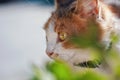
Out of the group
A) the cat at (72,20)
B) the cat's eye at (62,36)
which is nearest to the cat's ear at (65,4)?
the cat at (72,20)

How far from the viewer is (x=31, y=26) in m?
1.30

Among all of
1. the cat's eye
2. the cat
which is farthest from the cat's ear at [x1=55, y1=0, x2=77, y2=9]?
the cat's eye

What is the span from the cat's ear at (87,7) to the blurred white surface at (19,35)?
168mm

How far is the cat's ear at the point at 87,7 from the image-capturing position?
1.27 meters

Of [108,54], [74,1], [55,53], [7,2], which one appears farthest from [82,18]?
[108,54]

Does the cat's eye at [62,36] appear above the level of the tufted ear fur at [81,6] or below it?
below

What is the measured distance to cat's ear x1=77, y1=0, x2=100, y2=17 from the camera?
4.16ft

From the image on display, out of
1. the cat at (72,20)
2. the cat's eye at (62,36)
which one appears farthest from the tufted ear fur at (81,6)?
the cat's eye at (62,36)

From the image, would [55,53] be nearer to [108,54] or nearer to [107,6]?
[107,6]

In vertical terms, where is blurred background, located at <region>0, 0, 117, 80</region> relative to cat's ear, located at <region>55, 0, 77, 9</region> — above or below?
below

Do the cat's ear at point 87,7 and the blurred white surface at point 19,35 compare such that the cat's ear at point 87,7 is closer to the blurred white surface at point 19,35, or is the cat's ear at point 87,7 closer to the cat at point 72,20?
the cat at point 72,20

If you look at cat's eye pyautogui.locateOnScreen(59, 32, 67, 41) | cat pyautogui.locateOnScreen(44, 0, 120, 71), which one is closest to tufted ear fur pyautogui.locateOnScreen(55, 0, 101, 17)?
cat pyautogui.locateOnScreen(44, 0, 120, 71)

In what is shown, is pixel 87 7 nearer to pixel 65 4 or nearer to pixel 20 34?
pixel 65 4

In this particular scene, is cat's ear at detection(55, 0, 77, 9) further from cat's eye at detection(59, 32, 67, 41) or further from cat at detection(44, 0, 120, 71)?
cat's eye at detection(59, 32, 67, 41)
